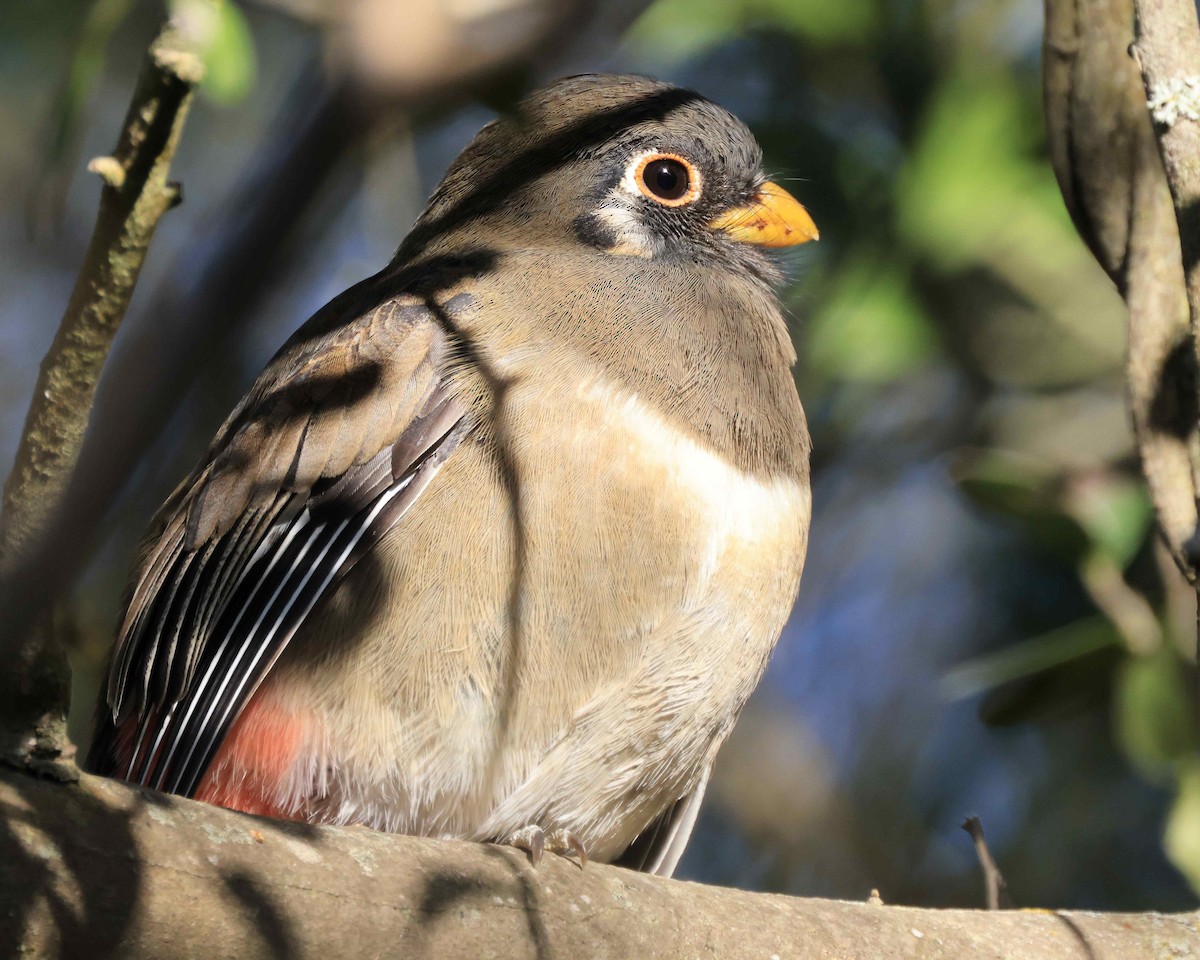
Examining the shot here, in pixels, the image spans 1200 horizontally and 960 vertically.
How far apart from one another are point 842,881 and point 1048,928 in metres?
3.44

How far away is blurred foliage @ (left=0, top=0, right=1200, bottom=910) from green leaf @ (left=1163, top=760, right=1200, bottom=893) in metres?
0.01

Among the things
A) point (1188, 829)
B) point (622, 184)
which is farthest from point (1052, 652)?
point (622, 184)

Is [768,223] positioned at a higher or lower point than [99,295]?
lower

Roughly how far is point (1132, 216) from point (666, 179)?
1.62 m

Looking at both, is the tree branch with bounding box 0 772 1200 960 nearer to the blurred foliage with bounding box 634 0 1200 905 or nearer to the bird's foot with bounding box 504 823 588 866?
the bird's foot with bounding box 504 823 588 866

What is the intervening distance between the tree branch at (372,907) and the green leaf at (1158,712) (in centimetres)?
73

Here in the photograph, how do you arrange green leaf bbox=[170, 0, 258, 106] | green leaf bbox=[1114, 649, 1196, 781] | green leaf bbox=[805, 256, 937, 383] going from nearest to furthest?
green leaf bbox=[170, 0, 258, 106]
green leaf bbox=[1114, 649, 1196, 781]
green leaf bbox=[805, 256, 937, 383]

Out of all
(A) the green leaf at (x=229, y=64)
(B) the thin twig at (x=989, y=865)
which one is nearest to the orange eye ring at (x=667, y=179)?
(A) the green leaf at (x=229, y=64)

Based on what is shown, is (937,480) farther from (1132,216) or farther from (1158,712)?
(1132,216)

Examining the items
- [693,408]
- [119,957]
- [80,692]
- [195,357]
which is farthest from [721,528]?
[80,692]

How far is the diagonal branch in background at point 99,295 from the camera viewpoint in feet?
6.45

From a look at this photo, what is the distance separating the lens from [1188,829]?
12.6 ft

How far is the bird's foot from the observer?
344 centimetres

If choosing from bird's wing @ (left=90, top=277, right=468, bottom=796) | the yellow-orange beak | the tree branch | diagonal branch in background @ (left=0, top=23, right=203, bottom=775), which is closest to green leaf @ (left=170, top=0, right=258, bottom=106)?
diagonal branch in background @ (left=0, top=23, right=203, bottom=775)
